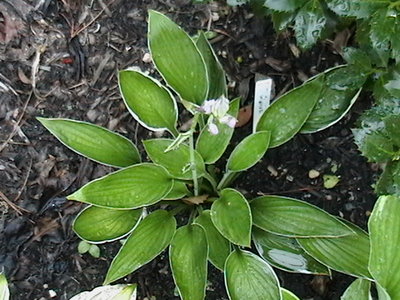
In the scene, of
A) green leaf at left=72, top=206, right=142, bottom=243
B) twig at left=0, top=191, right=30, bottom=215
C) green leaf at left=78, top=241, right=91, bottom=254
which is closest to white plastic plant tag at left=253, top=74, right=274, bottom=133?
green leaf at left=72, top=206, right=142, bottom=243

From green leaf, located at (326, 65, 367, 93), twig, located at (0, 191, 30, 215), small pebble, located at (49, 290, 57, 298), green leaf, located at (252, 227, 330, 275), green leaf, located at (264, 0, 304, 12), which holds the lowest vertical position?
small pebble, located at (49, 290, 57, 298)

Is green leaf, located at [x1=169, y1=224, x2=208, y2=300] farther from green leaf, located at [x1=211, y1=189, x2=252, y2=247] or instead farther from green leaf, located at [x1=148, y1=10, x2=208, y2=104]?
green leaf, located at [x1=148, y1=10, x2=208, y2=104]

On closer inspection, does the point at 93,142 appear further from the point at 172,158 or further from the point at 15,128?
the point at 15,128

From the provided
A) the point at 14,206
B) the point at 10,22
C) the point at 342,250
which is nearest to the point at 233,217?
the point at 342,250

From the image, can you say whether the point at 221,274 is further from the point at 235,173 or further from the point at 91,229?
the point at 91,229

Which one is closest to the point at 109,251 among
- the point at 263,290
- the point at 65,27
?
the point at 263,290

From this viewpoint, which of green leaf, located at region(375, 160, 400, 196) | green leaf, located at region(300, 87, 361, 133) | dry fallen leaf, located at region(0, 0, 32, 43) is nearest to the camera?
green leaf, located at region(375, 160, 400, 196)

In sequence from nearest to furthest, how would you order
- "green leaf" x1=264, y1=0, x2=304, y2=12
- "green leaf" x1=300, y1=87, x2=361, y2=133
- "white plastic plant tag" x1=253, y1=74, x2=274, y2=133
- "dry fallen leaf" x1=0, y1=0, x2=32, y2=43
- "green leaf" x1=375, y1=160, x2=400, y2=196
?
1. "green leaf" x1=375, y1=160, x2=400, y2=196
2. "green leaf" x1=264, y1=0, x2=304, y2=12
3. "green leaf" x1=300, y1=87, x2=361, y2=133
4. "white plastic plant tag" x1=253, y1=74, x2=274, y2=133
5. "dry fallen leaf" x1=0, y1=0, x2=32, y2=43
